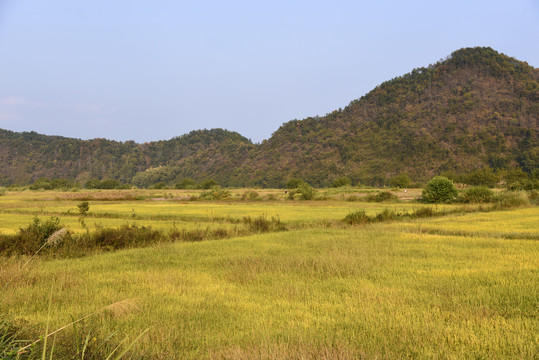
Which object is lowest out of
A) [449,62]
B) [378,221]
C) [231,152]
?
[378,221]

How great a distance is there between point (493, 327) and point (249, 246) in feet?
26.7

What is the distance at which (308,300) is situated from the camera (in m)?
5.71

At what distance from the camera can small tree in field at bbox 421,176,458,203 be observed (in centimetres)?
3400

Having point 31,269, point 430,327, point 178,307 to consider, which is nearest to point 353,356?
point 430,327

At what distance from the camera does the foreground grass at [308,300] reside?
4039 millimetres

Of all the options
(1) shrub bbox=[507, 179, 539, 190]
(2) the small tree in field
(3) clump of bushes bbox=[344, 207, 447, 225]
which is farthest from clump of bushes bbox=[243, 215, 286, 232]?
(1) shrub bbox=[507, 179, 539, 190]

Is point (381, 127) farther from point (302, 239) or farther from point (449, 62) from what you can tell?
point (302, 239)

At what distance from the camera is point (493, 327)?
4531 mm

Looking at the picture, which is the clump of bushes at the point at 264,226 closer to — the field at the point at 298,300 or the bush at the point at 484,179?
the field at the point at 298,300

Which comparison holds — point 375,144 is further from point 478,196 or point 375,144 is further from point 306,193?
point 478,196

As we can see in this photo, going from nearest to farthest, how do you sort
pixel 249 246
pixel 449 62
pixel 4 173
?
pixel 249 246, pixel 449 62, pixel 4 173

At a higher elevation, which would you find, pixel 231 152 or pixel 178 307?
pixel 231 152

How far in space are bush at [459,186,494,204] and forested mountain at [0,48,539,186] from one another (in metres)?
48.7

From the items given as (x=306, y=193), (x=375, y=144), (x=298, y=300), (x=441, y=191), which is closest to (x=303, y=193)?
(x=306, y=193)
